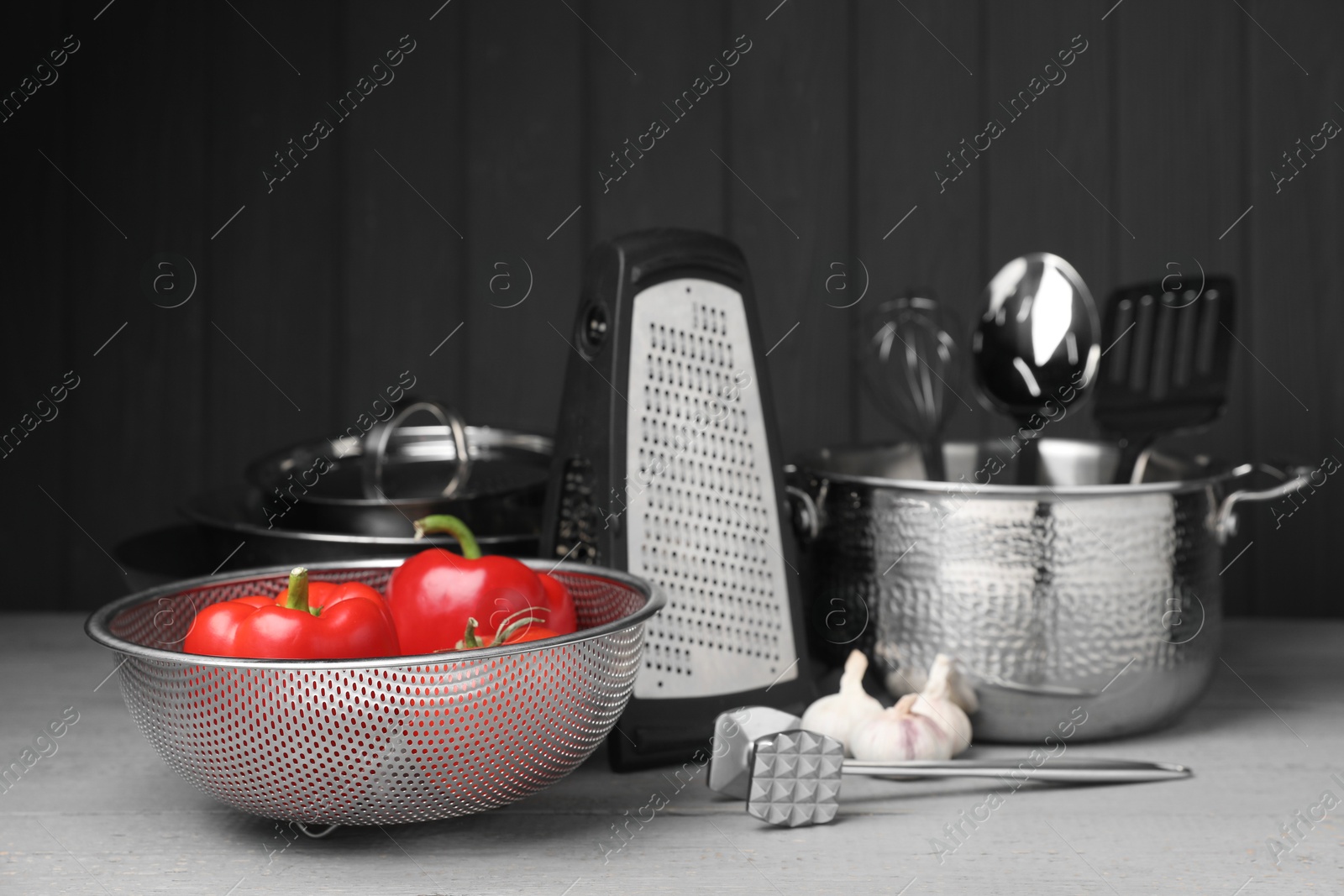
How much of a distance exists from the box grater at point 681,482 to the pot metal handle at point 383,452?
0.09m

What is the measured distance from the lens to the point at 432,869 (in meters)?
0.63

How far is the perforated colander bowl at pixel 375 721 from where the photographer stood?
0.59 metres

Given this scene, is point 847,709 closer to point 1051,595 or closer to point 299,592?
point 1051,595

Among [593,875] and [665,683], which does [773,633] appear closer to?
[665,683]

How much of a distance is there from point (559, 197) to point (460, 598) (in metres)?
0.62

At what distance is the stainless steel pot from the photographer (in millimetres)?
780

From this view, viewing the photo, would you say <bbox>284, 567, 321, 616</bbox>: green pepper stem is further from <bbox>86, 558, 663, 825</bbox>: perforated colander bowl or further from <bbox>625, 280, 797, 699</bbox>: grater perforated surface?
<bbox>625, 280, 797, 699</bbox>: grater perforated surface

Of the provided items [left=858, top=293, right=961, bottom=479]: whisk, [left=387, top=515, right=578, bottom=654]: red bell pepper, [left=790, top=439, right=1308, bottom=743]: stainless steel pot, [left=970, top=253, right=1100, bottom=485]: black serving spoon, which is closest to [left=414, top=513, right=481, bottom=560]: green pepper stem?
[left=387, top=515, right=578, bottom=654]: red bell pepper

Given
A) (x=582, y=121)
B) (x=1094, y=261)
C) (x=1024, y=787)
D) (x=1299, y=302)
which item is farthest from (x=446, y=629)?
(x=1299, y=302)

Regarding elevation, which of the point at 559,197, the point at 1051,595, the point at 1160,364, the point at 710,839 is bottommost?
the point at 710,839

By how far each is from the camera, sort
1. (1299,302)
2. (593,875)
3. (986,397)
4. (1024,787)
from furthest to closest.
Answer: (1299,302) < (986,397) < (1024,787) < (593,875)

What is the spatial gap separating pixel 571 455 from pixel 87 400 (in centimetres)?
67

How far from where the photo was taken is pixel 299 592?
64 cm

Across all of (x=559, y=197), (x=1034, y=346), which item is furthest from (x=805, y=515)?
(x=559, y=197)
